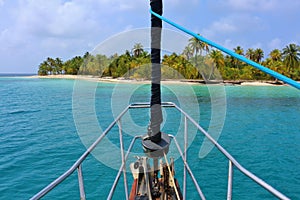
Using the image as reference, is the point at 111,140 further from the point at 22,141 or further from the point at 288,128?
the point at 288,128

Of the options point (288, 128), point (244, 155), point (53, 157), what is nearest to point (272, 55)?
point (288, 128)

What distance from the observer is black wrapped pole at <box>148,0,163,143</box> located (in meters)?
2.17

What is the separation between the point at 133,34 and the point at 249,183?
5072 mm

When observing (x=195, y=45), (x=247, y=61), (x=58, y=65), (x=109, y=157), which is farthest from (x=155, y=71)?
(x=58, y=65)

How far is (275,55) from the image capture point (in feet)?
167

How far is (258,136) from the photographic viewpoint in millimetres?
10859

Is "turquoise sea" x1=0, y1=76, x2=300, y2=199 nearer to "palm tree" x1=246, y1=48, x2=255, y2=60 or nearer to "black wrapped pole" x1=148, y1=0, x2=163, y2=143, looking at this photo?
"black wrapped pole" x1=148, y1=0, x2=163, y2=143

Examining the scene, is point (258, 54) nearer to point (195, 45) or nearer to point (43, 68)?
point (195, 45)

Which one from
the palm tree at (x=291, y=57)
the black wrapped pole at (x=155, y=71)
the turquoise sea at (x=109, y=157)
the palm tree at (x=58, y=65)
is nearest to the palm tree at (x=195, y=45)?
the black wrapped pole at (x=155, y=71)

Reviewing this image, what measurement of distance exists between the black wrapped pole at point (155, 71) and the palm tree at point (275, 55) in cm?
5567

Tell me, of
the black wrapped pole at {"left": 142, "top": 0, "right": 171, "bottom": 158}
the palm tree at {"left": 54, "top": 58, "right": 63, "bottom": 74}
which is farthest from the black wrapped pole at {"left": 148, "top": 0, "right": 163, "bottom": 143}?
the palm tree at {"left": 54, "top": 58, "right": 63, "bottom": 74}

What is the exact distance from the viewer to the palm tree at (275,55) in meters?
50.4

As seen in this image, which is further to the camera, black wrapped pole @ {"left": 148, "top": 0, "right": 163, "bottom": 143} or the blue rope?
black wrapped pole @ {"left": 148, "top": 0, "right": 163, "bottom": 143}

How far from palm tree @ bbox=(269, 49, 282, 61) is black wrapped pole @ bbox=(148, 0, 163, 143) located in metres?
55.7
